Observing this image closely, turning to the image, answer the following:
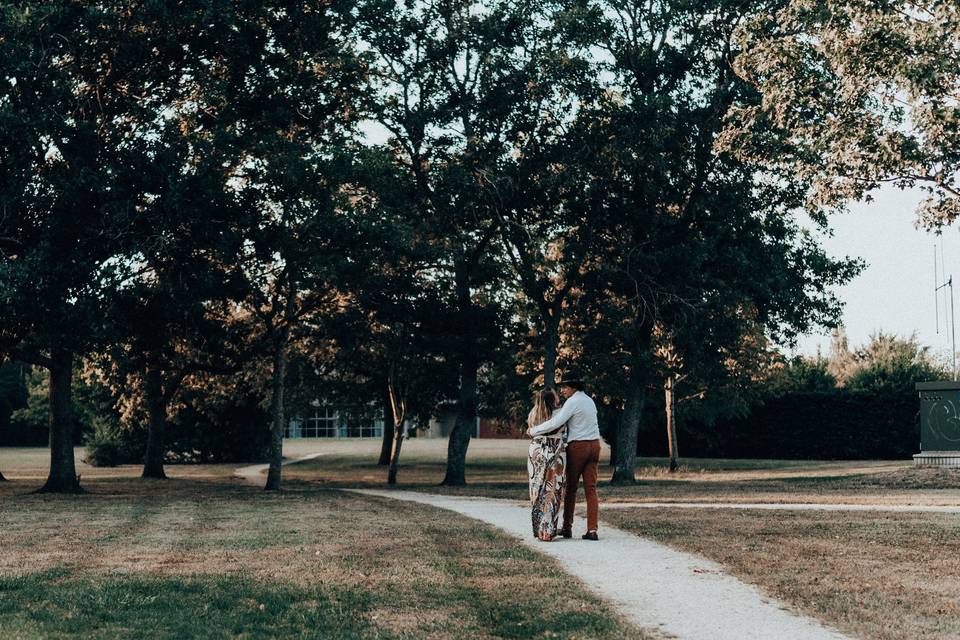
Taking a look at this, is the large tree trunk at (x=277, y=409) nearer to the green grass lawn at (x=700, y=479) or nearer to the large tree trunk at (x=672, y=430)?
the green grass lawn at (x=700, y=479)

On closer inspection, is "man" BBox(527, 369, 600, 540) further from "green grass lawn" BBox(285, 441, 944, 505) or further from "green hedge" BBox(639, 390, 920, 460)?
"green hedge" BBox(639, 390, 920, 460)

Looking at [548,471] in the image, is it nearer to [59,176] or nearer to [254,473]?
[59,176]

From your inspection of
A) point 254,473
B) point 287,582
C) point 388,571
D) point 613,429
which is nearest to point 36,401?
point 254,473

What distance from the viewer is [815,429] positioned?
4512 cm

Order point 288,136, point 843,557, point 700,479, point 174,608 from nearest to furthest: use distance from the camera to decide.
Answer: point 174,608, point 843,557, point 288,136, point 700,479

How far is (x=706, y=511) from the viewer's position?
1602 centimetres

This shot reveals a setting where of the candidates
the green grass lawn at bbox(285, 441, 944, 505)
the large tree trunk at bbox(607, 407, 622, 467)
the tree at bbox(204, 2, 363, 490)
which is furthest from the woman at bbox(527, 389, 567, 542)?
the large tree trunk at bbox(607, 407, 622, 467)

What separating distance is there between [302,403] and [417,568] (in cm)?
3061

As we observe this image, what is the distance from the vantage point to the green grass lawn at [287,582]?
7.11 m

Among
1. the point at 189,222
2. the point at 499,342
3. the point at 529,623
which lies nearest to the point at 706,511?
the point at 529,623

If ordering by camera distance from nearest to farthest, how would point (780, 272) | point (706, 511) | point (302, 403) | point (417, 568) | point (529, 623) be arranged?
point (529, 623) < point (417, 568) < point (706, 511) < point (780, 272) < point (302, 403)

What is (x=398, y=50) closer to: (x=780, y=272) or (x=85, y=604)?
(x=780, y=272)

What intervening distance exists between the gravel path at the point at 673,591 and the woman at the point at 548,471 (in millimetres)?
265

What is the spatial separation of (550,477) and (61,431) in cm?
1780
